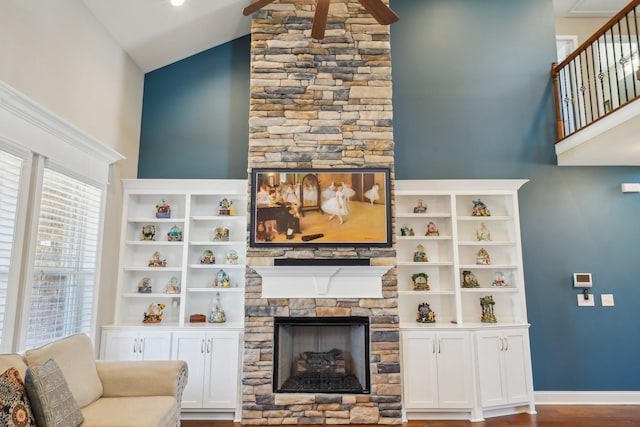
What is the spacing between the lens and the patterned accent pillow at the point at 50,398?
2201mm

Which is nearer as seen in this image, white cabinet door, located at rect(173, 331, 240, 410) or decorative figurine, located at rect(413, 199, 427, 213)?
white cabinet door, located at rect(173, 331, 240, 410)

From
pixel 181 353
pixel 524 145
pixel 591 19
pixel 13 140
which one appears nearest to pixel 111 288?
pixel 181 353

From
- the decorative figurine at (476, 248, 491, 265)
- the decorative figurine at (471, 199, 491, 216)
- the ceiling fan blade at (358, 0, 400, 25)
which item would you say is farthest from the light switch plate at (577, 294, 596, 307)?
the ceiling fan blade at (358, 0, 400, 25)

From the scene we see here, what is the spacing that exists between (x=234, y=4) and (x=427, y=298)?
4087 millimetres

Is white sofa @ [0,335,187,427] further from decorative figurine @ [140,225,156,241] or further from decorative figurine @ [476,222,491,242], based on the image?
decorative figurine @ [476,222,491,242]

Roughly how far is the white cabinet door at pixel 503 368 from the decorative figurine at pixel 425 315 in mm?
536

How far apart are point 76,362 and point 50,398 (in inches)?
25.2

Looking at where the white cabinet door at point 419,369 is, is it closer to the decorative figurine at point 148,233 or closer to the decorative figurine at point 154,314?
the decorative figurine at point 154,314

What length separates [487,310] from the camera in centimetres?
448

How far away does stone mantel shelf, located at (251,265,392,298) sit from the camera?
4.04 metres

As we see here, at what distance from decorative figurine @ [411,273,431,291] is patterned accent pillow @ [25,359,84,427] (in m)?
3.39

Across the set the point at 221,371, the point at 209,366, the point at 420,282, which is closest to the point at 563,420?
the point at 420,282

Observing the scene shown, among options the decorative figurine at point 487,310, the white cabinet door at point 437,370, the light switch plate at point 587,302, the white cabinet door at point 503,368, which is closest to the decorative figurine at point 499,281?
the decorative figurine at point 487,310

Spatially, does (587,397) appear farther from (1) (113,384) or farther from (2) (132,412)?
(1) (113,384)
